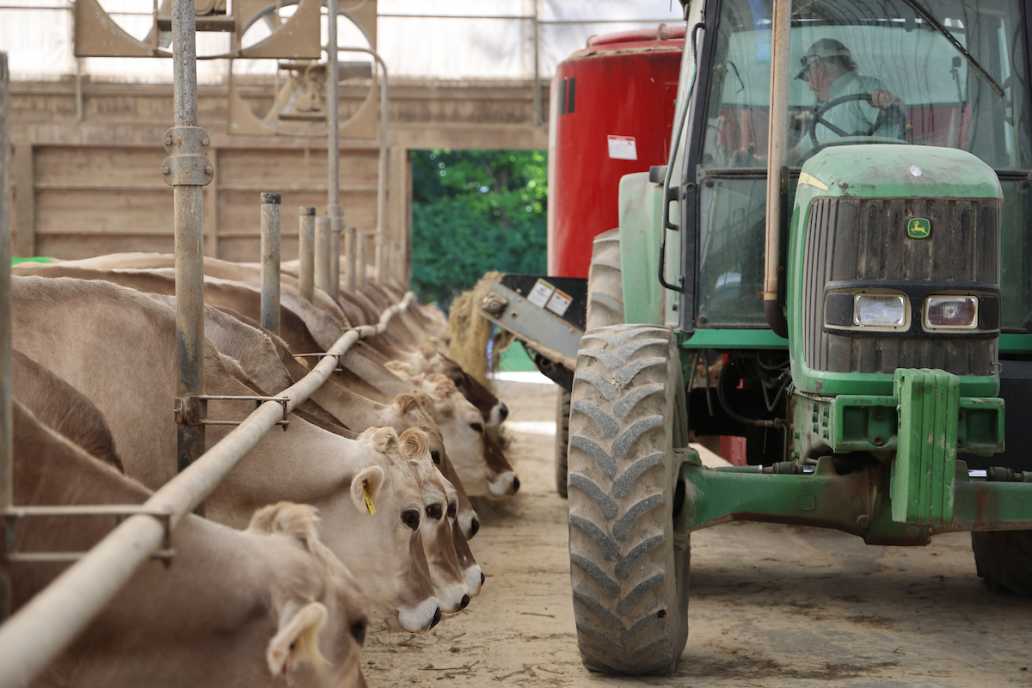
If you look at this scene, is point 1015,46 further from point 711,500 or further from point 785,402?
point 711,500

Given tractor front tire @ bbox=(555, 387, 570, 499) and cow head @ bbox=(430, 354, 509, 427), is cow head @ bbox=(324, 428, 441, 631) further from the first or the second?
tractor front tire @ bbox=(555, 387, 570, 499)

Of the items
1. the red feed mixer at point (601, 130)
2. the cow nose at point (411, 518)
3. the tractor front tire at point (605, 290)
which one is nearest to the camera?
the cow nose at point (411, 518)

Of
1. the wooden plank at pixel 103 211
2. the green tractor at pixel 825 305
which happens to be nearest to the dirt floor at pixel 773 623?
the green tractor at pixel 825 305

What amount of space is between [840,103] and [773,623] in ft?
6.35

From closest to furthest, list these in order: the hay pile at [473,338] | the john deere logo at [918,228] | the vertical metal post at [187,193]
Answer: the vertical metal post at [187,193] < the john deere logo at [918,228] < the hay pile at [473,338]

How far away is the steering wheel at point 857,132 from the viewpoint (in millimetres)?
5324

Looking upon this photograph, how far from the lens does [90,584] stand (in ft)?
7.19

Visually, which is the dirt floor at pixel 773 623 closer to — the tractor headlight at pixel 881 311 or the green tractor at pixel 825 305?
the green tractor at pixel 825 305

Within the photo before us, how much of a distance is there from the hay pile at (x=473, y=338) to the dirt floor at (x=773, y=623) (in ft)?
9.86

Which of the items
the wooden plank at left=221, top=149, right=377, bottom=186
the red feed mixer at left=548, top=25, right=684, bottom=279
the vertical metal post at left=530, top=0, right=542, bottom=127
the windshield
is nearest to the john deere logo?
the windshield

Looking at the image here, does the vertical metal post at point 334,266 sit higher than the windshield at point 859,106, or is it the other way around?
the windshield at point 859,106

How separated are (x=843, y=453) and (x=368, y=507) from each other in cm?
155

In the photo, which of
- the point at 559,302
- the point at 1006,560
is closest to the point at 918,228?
the point at 1006,560

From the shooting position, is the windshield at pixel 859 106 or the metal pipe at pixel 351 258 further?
the metal pipe at pixel 351 258
